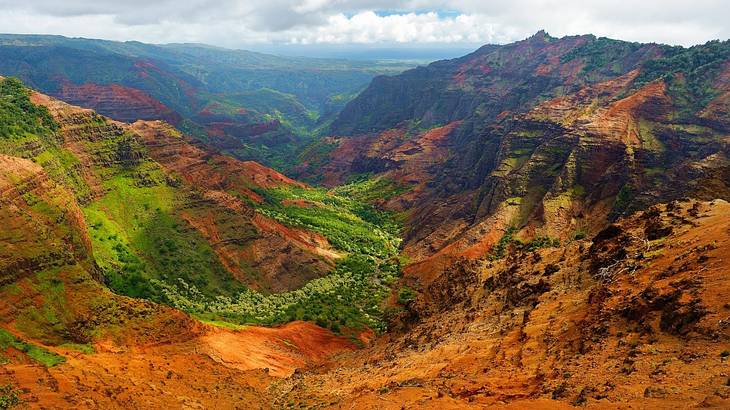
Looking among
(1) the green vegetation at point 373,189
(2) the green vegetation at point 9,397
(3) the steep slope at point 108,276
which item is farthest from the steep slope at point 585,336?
(1) the green vegetation at point 373,189

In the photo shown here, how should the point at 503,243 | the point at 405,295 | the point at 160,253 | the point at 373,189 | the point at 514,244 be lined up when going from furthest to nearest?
1. the point at 373,189
2. the point at 503,243
3. the point at 514,244
4. the point at 405,295
5. the point at 160,253

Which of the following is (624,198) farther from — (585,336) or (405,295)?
(585,336)

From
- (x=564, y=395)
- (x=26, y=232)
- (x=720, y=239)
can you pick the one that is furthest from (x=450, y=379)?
(x=26, y=232)

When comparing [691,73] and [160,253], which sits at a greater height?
[691,73]

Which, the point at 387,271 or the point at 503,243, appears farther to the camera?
the point at 387,271

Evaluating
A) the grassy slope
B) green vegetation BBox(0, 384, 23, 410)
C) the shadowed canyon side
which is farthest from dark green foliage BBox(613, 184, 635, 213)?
green vegetation BBox(0, 384, 23, 410)

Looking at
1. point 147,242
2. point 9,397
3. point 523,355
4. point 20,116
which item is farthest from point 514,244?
point 20,116
